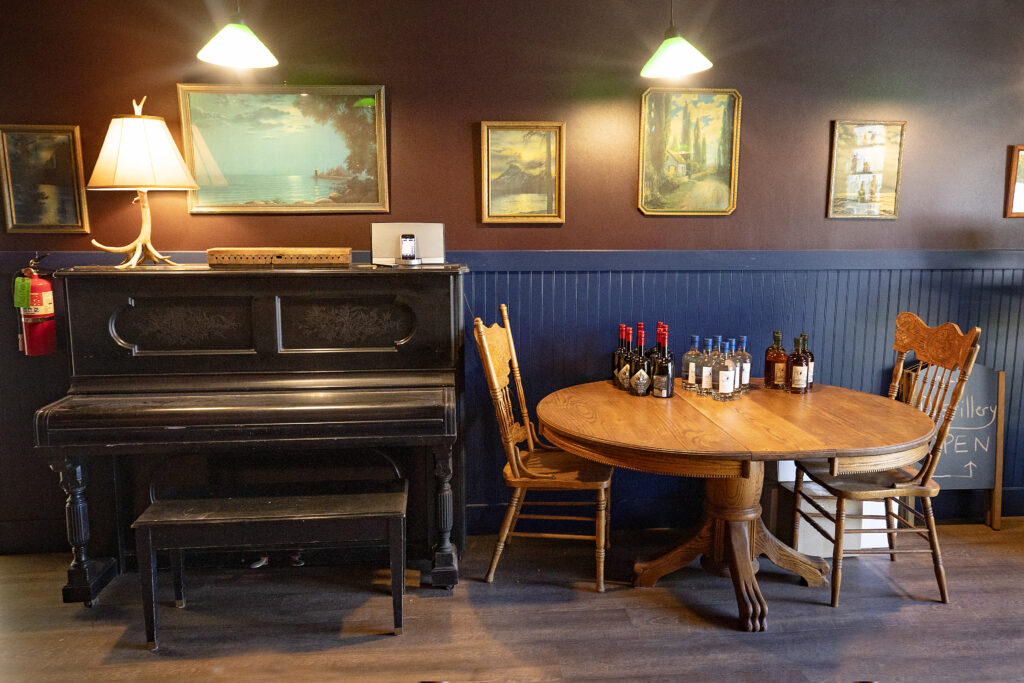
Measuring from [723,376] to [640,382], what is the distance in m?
0.34

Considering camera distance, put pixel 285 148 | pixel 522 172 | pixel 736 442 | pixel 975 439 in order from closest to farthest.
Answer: pixel 736 442
pixel 285 148
pixel 522 172
pixel 975 439

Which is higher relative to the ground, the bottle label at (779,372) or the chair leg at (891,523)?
the bottle label at (779,372)

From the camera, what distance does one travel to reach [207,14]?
2998mm

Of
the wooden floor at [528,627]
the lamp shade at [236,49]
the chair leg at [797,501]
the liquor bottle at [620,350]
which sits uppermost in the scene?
the lamp shade at [236,49]

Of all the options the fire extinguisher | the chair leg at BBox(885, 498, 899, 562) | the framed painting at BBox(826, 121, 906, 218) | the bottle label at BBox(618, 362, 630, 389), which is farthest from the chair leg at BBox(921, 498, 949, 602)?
the fire extinguisher

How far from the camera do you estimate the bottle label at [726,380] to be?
9.18 feet

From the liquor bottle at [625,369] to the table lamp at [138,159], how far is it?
1.93 m

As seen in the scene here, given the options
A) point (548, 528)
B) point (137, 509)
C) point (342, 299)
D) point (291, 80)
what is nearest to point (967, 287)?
point (548, 528)

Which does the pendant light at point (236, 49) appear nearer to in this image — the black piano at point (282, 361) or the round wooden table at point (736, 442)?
the black piano at point (282, 361)

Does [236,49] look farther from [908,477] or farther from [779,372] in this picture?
[908,477]

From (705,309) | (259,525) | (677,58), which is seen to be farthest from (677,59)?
(259,525)

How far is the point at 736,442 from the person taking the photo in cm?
228

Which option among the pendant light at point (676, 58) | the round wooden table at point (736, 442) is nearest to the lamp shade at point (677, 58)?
the pendant light at point (676, 58)

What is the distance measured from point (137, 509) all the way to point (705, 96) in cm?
314
